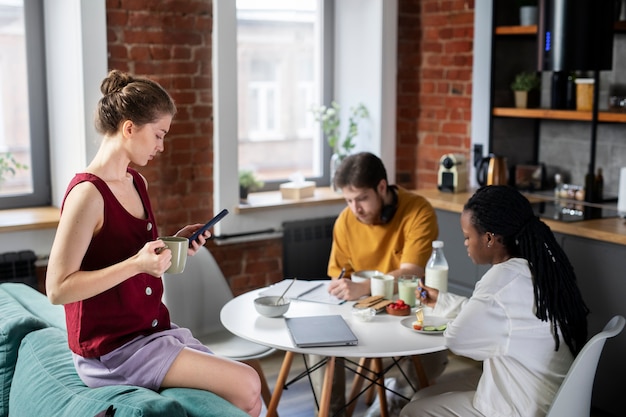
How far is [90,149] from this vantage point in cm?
421

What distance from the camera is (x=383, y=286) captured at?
3145mm

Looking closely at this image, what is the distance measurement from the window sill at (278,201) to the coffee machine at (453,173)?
2.10 ft

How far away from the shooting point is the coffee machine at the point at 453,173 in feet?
15.5

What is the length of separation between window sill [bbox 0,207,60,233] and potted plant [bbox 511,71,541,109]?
2.63m

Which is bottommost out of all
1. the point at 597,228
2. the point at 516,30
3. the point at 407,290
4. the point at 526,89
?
the point at 407,290

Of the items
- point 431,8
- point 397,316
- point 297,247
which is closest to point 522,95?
point 431,8

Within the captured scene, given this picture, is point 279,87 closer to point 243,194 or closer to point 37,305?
point 243,194

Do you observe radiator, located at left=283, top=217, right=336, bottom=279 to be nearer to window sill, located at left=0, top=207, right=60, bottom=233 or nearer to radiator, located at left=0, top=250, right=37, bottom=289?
window sill, located at left=0, top=207, right=60, bottom=233

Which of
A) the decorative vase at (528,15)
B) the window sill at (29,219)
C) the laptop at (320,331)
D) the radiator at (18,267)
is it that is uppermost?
the decorative vase at (528,15)

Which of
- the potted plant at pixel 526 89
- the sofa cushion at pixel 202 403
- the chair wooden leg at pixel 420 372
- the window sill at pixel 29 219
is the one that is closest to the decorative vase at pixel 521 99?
the potted plant at pixel 526 89

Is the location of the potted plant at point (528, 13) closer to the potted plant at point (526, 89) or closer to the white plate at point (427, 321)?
the potted plant at point (526, 89)

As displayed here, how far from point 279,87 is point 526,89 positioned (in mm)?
1485

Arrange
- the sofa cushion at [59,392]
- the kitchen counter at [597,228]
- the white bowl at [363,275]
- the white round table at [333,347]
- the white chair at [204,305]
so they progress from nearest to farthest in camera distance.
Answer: the sofa cushion at [59,392] < the white round table at [333,347] < the white bowl at [363,275] < the white chair at [204,305] < the kitchen counter at [597,228]

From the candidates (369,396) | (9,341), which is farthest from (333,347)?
(369,396)
